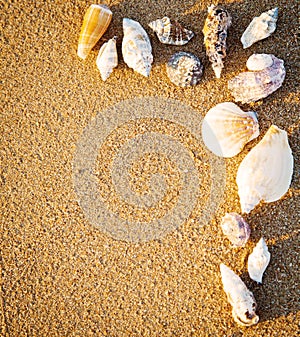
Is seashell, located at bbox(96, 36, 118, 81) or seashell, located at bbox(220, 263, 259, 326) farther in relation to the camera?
seashell, located at bbox(96, 36, 118, 81)

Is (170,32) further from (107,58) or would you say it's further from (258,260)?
(258,260)

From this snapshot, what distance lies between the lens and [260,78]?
1769mm

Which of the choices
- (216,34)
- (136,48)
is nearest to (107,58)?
(136,48)

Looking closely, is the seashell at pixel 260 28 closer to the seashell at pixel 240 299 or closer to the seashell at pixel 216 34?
the seashell at pixel 216 34

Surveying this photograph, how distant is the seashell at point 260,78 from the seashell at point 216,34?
0.32 ft

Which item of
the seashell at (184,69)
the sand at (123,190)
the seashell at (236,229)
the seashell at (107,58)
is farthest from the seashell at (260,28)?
the seashell at (236,229)

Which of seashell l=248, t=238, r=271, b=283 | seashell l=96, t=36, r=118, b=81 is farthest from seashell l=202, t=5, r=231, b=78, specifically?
seashell l=248, t=238, r=271, b=283

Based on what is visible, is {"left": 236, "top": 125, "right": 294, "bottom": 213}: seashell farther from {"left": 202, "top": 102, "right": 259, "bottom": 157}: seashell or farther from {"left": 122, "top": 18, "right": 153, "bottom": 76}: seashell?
{"left": 122, "top": 18, "right": 153, "bottom": 76}: seashell

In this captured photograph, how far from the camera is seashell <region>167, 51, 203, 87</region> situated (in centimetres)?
179

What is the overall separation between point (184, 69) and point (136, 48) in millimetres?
189

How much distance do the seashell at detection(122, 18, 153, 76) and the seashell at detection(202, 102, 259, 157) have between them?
29 centimetres

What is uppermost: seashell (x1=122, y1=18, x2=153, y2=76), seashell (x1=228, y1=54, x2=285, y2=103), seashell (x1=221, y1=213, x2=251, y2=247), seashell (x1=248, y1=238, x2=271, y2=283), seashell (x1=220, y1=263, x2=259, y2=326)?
seashell (x1=122, y1=18, x2=153, y2=76)

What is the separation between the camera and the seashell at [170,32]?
1.80m

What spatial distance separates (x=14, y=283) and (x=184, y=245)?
25.2 inches
